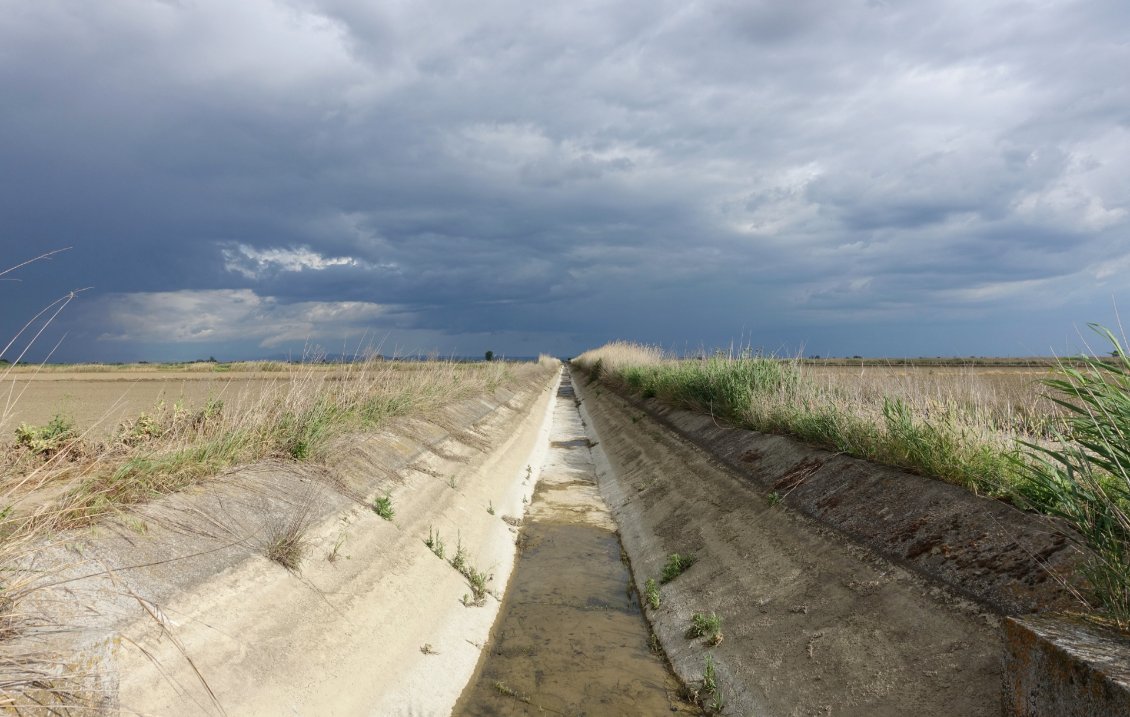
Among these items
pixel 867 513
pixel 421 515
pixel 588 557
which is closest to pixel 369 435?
pixel 421 515

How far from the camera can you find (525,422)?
21859 mm

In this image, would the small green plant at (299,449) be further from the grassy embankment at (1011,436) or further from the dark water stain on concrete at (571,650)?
the grassy embankment at (1011,436)

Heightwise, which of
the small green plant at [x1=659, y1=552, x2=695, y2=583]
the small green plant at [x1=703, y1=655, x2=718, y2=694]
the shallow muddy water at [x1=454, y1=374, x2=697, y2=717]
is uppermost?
the small green plant at [x1=659, y1=552, x2=695, y2=583]

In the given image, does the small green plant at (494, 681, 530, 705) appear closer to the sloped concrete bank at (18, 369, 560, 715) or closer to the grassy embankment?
the sloped concrete bank at (18, 369, 560, 715)

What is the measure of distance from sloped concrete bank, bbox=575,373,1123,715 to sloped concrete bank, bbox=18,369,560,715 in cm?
277

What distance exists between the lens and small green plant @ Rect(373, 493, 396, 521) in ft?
25.3

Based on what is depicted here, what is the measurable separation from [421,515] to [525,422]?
13.2m

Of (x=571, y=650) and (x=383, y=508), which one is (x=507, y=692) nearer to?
(x=571, y=650)

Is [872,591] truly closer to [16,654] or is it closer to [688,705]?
[688,705]

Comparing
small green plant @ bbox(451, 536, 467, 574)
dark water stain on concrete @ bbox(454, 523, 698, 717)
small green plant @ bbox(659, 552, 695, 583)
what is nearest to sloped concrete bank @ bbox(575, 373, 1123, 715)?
small green plant @ bbox(659, 552, 695, 583)

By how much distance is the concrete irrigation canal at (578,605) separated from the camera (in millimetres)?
3906

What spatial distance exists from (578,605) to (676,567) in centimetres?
148

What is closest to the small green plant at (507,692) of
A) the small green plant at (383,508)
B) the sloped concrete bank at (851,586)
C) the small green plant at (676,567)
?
the sloped concrete bank at (851,586)

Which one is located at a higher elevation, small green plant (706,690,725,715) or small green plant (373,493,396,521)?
small green plant (373,493,396,521)
